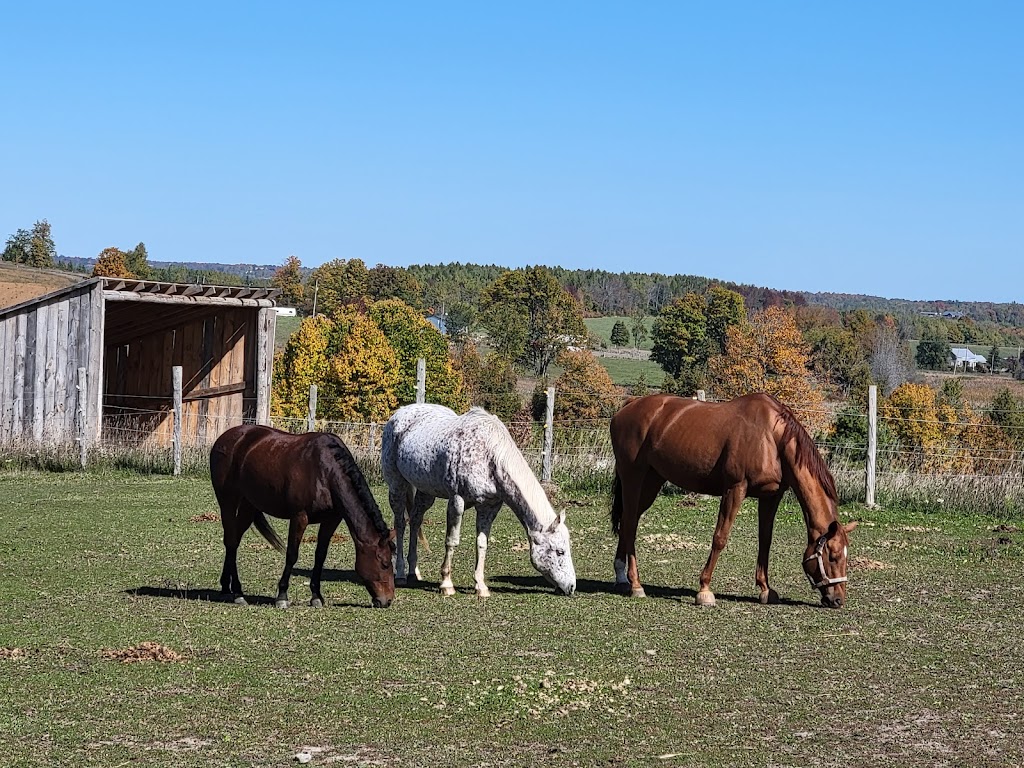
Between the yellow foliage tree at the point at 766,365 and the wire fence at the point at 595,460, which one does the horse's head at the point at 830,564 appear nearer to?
the wire fence at the point at 595,460

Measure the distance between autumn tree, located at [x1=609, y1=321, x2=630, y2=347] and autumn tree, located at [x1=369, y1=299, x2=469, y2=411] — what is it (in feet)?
172

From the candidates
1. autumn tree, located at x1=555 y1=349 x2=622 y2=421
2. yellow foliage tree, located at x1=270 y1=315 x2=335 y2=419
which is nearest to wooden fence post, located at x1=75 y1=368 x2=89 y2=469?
yellow foliage tree, located at x1=270 y1=315 x2=335 y2=419

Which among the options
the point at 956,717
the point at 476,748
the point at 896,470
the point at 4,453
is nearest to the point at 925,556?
the point at 896,470

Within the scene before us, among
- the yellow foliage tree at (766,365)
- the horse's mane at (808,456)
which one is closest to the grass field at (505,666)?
the horse's mane at (808,456)

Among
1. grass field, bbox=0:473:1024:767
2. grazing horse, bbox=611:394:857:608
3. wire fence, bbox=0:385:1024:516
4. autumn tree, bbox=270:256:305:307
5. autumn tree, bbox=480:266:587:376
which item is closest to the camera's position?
grass field, bbox=0:473:1024:767

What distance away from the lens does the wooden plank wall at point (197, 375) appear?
26.7 m

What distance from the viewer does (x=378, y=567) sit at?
10.0 m

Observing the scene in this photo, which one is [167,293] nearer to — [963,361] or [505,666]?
[505,666]

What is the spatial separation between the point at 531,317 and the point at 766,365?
2051cm

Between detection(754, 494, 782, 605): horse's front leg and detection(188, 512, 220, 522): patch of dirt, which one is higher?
detection(754, 494, 782, 605): horse's front leg

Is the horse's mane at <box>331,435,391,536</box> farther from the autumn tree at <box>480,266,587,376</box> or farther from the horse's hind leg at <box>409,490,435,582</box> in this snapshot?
the autumn tree at <box>480,266,587,376</box>

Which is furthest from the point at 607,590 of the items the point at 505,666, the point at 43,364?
the point at 43,364

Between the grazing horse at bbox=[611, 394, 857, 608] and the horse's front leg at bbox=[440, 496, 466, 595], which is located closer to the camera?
the grazing horse at bbox=[611, 394, 857, 608]

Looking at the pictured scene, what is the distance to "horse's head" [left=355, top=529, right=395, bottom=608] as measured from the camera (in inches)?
392
